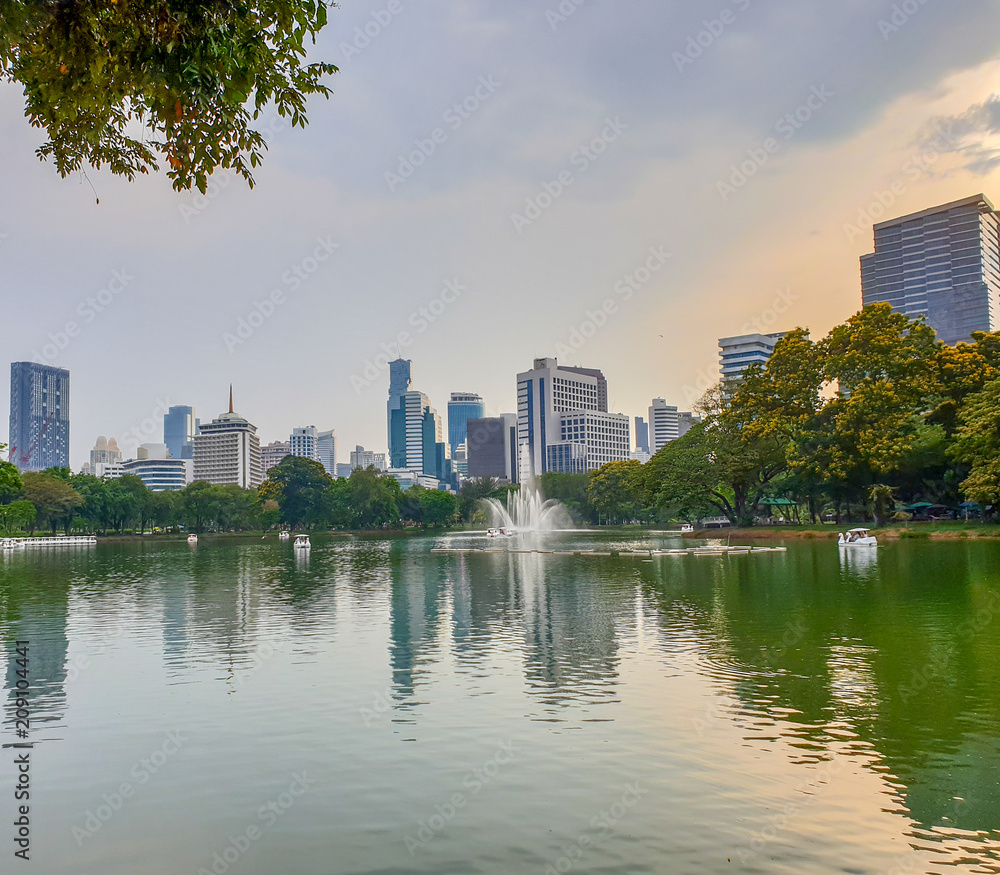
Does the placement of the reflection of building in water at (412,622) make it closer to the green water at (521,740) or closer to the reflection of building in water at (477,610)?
the green water at (521,740)

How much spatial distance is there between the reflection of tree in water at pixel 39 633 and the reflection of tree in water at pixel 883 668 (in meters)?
12.1

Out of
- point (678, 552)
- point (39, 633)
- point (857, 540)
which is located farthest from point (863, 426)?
point (39, 633)

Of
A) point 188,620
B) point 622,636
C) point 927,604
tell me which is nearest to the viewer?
point 622,636

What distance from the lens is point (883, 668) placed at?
15.2 meters

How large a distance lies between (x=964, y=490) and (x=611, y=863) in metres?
48.8

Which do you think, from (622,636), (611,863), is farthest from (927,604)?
(611,863)

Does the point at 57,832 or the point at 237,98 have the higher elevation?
the point at 237,98

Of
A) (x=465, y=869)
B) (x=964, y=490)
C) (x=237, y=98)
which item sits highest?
(x=237, y=98)

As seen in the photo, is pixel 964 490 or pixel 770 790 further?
pixel 964 490

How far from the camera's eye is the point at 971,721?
11.7 m

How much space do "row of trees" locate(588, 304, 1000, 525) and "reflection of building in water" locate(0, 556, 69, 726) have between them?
46.9 m

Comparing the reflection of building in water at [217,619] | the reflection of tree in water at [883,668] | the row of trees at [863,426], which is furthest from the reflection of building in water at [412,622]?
the row of trees at [863,426]

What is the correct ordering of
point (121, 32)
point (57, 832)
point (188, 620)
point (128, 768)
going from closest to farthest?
1. point (121, 32)
2. point (57, 832)
3. point (128, 768)
4. point (188, 620)

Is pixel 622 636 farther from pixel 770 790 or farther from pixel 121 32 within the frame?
pixel 121 32
